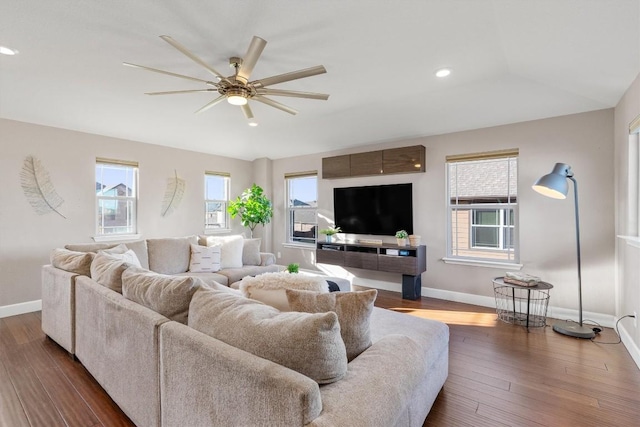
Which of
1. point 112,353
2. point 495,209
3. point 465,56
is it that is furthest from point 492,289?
point 112,353

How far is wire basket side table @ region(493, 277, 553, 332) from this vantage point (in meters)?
3.39

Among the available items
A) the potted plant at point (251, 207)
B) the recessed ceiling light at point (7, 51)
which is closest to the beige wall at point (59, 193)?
the potted plant at point (251, 207)

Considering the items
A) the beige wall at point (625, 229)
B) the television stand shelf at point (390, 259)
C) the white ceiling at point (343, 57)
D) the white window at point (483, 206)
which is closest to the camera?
the white ceiling at point (343, 57)

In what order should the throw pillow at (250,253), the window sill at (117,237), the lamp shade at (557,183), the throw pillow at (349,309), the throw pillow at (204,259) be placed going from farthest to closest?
the throw pillow at (250,253), the window sill at (117,237), the throw pillow at (204,259), the lamp shade at (557,183), the throw pillow at (349,309)

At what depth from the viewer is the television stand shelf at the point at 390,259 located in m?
4.28

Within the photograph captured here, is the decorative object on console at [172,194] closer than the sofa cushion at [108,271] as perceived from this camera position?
No

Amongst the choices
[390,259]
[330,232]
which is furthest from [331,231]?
[390,259]

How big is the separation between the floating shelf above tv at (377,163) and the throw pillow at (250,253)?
180 cm

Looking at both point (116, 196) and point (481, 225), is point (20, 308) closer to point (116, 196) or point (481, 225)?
point (116, 196)

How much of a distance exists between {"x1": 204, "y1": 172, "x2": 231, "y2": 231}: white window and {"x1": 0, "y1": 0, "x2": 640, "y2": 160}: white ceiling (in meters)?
1.69

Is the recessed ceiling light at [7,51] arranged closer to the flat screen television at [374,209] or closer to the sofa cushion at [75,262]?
the sofa cushion at [75,262]

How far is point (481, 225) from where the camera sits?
4.18 meters

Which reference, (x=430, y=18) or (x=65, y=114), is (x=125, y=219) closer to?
(x=65, y=114)

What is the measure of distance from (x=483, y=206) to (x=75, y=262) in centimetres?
466
